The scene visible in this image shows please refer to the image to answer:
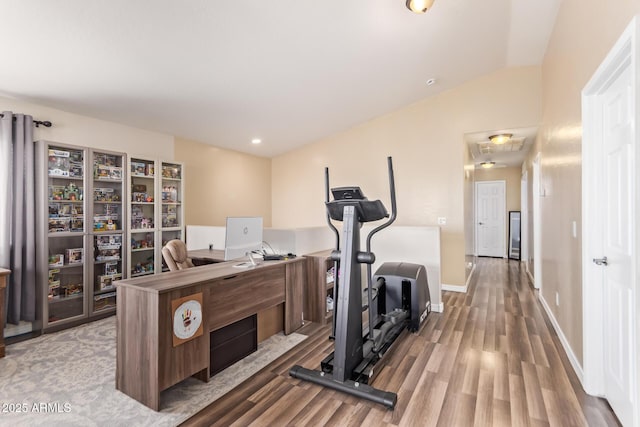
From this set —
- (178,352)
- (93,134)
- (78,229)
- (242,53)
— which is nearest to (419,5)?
(242,53)

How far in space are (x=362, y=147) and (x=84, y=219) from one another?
13.6 ft

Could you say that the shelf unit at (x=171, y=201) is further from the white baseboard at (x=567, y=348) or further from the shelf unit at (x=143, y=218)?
the white baseboard at (x=567, y=348)

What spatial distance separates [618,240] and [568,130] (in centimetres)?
125

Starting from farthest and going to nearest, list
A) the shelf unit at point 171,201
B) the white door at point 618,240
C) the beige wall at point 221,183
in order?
the beige wall at point 221,183 < the shelf unit at point 171,201 < the white door at point 618,240

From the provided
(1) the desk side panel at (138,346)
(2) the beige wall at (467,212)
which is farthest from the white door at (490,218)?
(1) the desk side panel at (138,346)

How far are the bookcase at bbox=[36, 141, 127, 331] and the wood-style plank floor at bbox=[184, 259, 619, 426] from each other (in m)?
2.43

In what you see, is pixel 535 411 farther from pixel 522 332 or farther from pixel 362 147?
pixel 362 147

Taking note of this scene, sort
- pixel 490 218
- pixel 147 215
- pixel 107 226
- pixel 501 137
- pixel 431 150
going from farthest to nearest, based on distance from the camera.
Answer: pixel 490 218
pixel 431 150
pixel 501 137
pixel 147 215
pixel 107 226

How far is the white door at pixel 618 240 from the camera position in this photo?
1663 millimetres

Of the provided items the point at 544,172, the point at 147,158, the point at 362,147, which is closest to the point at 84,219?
the point at 147,158

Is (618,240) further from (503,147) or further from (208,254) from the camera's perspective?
(503,147)

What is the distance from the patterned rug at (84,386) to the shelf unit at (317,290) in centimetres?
44

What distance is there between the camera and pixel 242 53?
2.94 meters

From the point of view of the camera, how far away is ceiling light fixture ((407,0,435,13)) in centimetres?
255
